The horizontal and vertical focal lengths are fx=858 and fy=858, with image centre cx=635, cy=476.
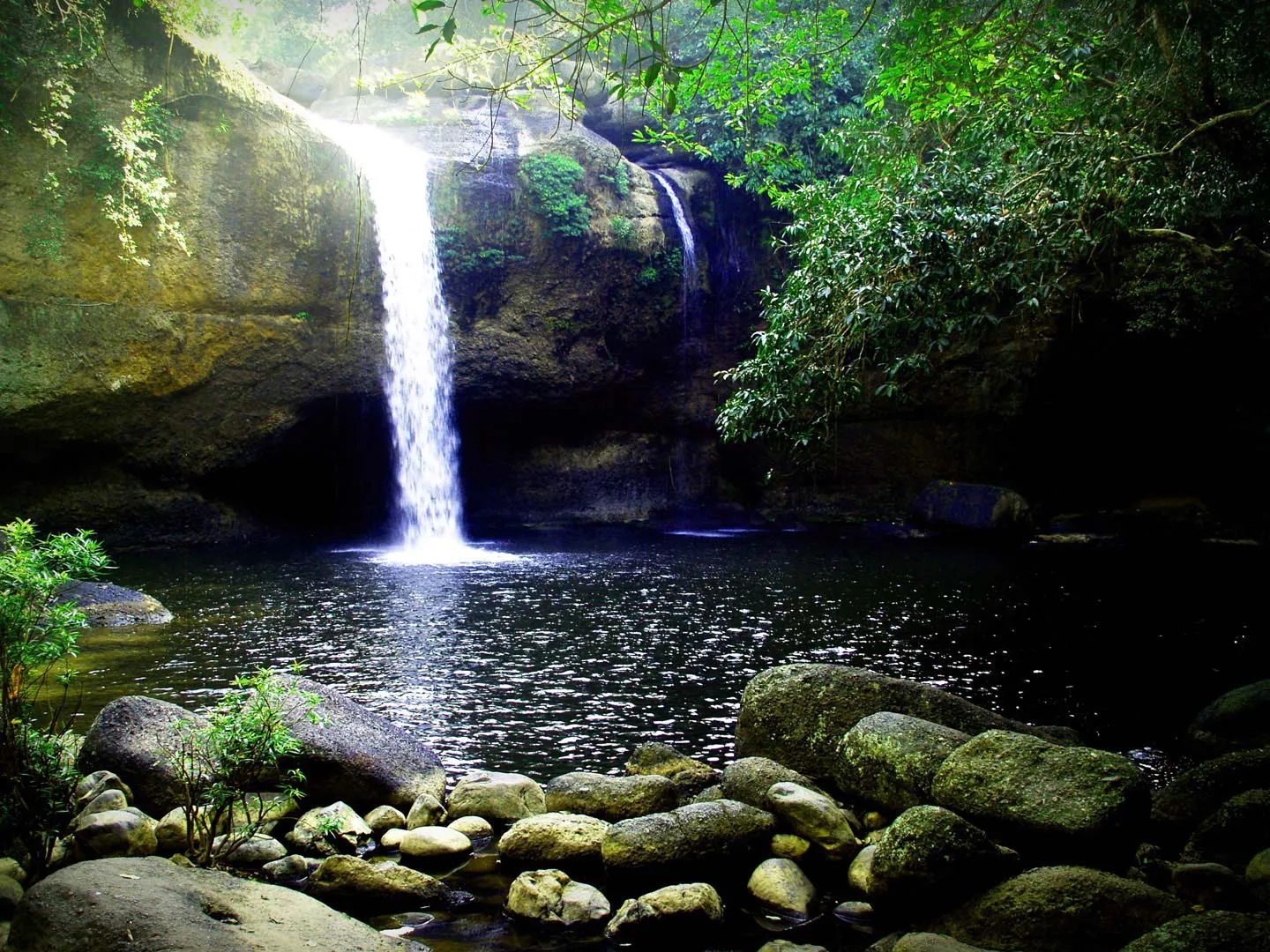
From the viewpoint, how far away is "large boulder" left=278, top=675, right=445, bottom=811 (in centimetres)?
536

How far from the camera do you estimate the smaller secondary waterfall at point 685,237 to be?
2270cm

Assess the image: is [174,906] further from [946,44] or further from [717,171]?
[717,171]

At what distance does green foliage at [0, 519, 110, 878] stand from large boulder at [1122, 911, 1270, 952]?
15.3ft

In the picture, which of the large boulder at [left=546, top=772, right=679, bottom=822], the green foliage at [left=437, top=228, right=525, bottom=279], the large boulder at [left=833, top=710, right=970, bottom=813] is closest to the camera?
the large boulder at [left=833, top=710, right=970, bottom=813]

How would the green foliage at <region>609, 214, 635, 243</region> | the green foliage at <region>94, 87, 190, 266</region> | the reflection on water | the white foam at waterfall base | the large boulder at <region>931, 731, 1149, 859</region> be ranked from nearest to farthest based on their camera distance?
the large boulder at <region>931, 731, 1149, 859</region> < the reflection on water < the green foliage at <region>94, 87, 190, 266</region> < the white foam at waterfall base < the green foliage at <region>609, 214, 635, 243</region>

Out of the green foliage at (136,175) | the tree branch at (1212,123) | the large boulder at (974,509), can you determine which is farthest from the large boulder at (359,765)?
the large boulder at (974,509)

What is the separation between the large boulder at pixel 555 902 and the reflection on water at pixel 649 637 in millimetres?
1731

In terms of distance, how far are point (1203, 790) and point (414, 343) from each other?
58.3 ft

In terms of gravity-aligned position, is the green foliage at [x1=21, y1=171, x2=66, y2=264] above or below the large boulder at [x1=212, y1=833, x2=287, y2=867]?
above

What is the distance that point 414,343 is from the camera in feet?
65.0

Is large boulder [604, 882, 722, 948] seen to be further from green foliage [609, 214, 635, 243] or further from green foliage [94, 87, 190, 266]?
green foliage [609, 214, 635, 243]

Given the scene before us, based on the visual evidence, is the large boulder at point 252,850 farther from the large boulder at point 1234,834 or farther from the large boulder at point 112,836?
the large boulder at point 1234,834

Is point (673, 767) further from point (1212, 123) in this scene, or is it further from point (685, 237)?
point (685, 237)

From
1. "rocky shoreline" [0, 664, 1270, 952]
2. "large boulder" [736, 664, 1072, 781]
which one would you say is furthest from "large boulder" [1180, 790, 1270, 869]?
"large boulder" [736, 664, 1072, 781]
